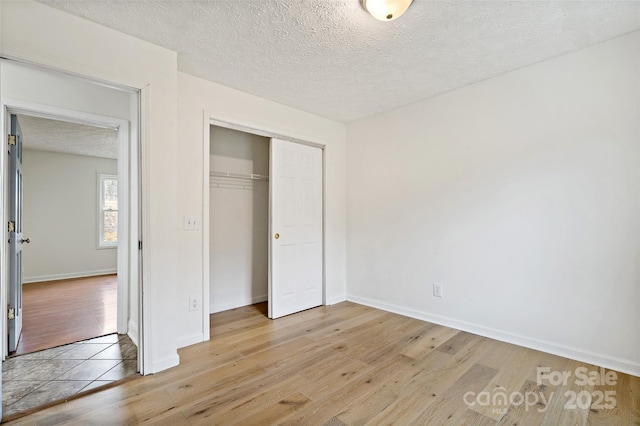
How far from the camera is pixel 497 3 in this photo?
183 centimetres

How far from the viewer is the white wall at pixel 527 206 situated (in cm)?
222

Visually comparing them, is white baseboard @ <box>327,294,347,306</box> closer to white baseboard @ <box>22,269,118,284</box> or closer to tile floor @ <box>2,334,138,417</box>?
tile floor @ <box>2,334,138,417</box>

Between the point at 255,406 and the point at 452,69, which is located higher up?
the point at 452,69

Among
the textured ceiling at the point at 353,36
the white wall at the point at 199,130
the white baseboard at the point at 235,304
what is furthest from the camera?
the white baseboard at the point at 235,304

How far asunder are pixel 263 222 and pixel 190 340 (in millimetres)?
1814

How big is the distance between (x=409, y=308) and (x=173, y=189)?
2.75 meters

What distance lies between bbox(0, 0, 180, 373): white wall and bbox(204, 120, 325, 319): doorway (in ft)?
3.49

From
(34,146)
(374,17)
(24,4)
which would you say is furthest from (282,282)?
(34,146)

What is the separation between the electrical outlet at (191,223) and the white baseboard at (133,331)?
1.07 m

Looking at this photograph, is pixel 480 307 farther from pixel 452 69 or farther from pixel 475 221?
pixel 452 69

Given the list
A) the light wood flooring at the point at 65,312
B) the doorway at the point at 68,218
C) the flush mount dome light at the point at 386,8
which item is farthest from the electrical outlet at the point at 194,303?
the flush mount dome light at the point at 386,8

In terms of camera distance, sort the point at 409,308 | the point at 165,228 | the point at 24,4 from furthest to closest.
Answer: the point at 409,308 → the point at 165,228 → the point at 24,4

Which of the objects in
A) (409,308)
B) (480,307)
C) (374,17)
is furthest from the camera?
(409,308)

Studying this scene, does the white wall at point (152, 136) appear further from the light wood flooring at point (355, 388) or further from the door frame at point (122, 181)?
the door frame at point (122, 181)
